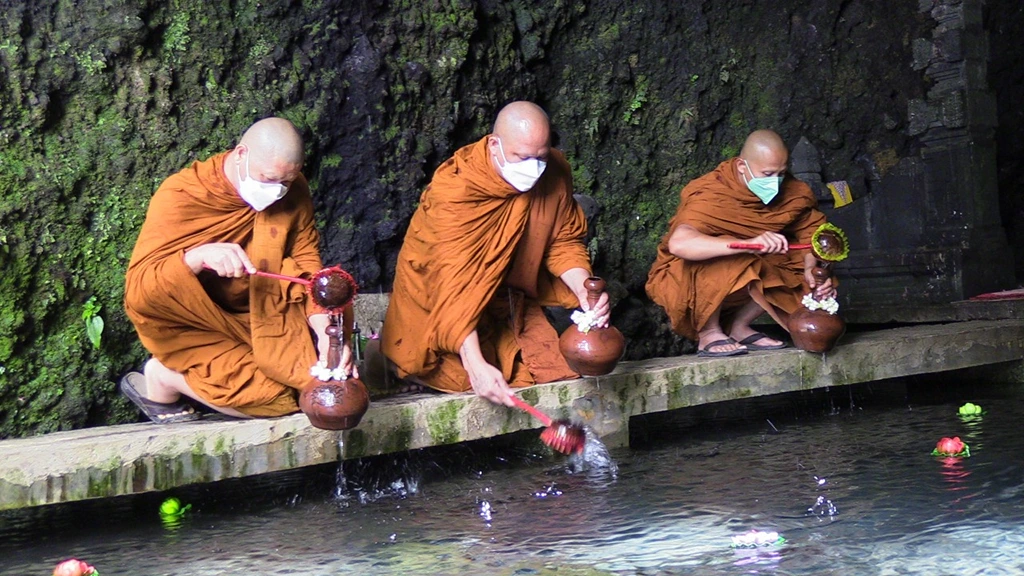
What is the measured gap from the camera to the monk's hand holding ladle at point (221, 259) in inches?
162

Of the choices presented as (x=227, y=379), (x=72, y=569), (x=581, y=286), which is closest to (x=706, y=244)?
(x=581, y=286)

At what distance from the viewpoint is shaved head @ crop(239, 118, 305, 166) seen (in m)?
4.29

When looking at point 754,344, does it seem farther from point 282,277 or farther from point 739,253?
point 282,277

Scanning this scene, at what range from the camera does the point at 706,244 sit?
5707 millimetres

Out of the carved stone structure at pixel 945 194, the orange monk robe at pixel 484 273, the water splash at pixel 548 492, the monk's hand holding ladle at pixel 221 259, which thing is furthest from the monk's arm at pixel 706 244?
the carved stone structure at pixel 945 194

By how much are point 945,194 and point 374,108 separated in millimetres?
5251

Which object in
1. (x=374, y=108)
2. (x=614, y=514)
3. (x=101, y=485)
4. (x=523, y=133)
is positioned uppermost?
(x=374, y=108)

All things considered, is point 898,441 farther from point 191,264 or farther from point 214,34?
point 214,34

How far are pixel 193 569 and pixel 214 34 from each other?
4016mm

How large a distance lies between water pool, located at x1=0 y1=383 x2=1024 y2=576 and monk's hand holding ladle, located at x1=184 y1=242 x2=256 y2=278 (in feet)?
3.45

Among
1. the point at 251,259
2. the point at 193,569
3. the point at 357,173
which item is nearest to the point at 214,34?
the point at 357,173

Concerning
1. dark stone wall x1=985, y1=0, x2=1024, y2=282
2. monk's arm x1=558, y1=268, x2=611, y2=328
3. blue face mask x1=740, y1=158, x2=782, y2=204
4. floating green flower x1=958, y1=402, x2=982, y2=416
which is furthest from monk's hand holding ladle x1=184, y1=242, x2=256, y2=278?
dark stone wall x1=985, y1=0, x2=1024, y2=282

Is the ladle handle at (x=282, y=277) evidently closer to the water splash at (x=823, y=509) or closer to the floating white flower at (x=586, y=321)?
the floating white flower at (x=586, y=321)

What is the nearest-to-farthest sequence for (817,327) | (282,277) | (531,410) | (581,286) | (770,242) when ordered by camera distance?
(282,277) → (531,410) → (581,286) → (770,242) → (817,327)
